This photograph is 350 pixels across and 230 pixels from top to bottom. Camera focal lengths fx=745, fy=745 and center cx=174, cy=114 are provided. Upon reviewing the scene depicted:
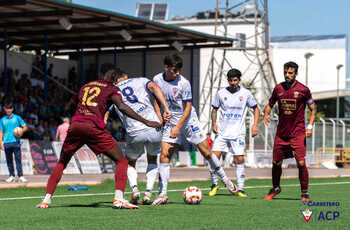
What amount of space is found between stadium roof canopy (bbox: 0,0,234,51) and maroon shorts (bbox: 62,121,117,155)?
717 inches

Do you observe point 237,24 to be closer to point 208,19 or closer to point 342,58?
point 208,19

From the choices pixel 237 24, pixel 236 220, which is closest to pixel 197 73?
pixel 237 24

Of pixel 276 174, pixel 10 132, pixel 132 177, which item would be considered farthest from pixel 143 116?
pixel 10 132

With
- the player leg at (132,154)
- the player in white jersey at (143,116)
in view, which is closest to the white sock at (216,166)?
the player in white jersey at (143,116)

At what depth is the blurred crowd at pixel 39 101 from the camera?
99.0 feet

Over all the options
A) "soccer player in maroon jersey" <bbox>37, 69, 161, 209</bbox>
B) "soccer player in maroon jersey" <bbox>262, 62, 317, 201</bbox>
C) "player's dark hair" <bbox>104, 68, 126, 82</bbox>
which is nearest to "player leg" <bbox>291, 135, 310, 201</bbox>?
"soccer player in maroon jersey" <bbox>262, 62, 317, 201</bbox>

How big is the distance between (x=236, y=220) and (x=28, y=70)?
30.8m

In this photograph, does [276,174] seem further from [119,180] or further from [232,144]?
[119,180]

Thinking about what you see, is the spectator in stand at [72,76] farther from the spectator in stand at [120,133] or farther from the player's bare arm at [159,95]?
the player's bare arm at [159,95]

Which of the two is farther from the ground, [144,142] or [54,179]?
[144,142]

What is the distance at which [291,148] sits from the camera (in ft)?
40.4

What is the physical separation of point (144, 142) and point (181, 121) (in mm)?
680

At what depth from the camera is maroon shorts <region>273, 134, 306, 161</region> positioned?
40.0 ft

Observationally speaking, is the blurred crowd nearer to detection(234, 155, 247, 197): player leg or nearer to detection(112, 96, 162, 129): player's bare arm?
detection(234, 155, 247, 197): player leg
